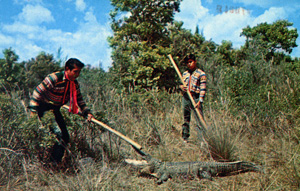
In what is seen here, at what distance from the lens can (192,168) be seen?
4.07 m

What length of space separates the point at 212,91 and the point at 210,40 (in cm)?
1208

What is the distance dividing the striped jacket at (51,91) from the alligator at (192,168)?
150 cm

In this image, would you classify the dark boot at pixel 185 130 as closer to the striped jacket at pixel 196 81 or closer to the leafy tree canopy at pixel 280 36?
the striped jacket at pixel 196 81

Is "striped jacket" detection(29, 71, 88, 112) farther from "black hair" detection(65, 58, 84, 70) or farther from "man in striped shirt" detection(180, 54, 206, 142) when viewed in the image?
"man in striped shirt" detection(180, 54, 206, 142)

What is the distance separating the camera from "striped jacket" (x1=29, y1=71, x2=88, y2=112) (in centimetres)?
400

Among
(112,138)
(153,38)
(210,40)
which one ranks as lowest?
(112,138)

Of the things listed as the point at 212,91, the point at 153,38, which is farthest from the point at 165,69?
the point at 212,91

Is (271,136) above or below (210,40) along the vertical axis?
below

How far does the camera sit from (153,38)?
11.4 meters

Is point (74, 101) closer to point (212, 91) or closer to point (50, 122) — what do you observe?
point (50, 122)

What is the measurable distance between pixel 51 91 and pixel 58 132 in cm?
64

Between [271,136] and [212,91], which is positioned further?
[212,91]

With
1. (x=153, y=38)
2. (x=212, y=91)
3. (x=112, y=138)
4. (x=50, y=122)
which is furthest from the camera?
(x=153, y=38)

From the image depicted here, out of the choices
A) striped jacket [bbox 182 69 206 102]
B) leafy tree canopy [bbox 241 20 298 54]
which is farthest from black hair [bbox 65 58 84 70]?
leafy tree canopy [bbox 241 20 298 54]
